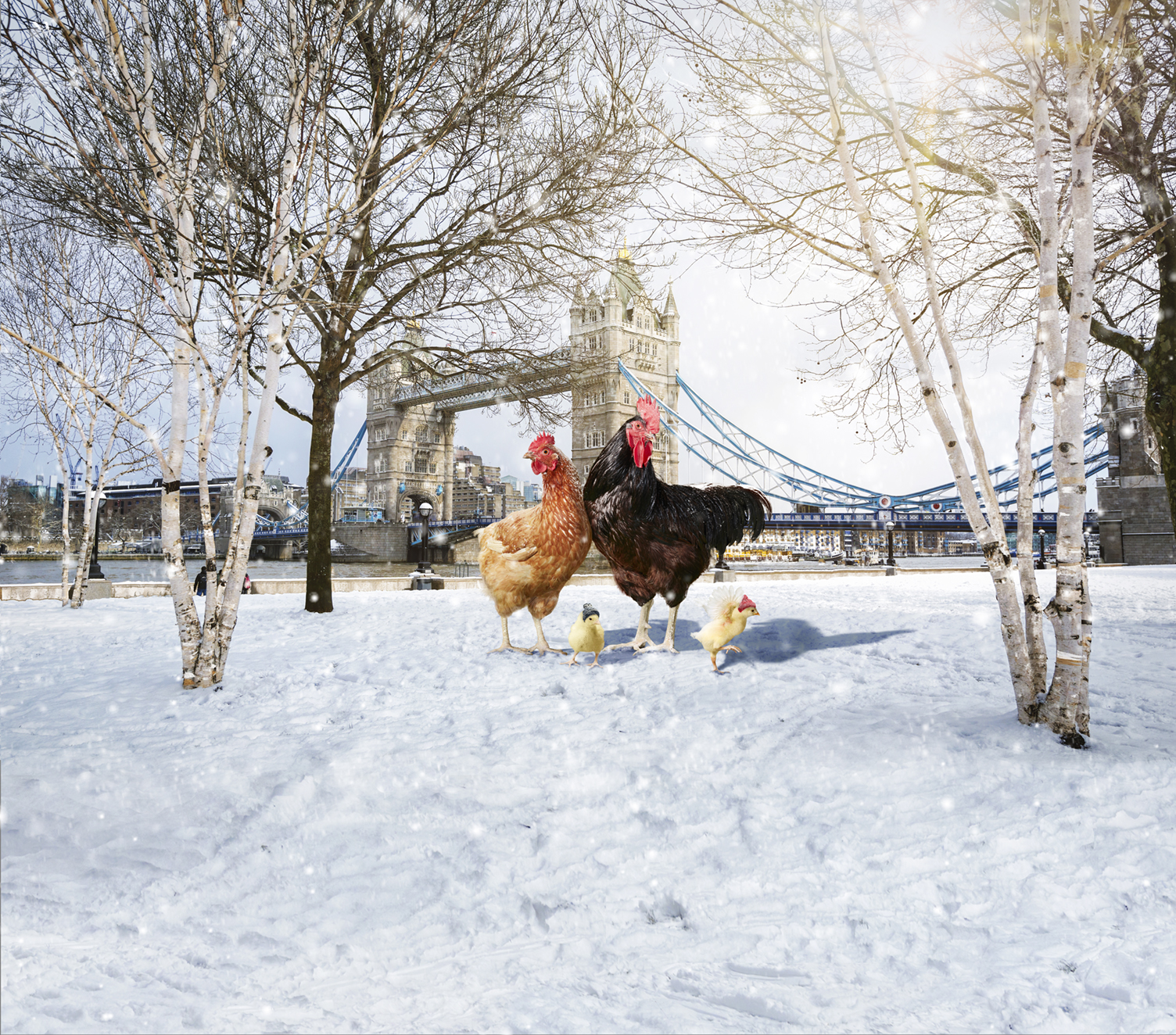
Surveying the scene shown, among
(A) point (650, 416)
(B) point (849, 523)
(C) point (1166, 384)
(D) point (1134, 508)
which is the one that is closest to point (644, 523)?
(A) point (650, 416)

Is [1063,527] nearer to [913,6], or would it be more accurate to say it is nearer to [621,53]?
[913,6]

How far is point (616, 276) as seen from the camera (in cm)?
861

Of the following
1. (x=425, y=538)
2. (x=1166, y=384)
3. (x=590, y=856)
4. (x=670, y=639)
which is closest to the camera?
(x=590, y=856)

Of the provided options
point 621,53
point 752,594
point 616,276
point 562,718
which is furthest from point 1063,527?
point 616,276

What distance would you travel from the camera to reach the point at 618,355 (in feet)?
38.3

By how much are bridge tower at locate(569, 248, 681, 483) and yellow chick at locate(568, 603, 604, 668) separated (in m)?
1.37

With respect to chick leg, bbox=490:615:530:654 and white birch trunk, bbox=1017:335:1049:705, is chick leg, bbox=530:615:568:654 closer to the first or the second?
chick leg, bbox=490:615:530:654

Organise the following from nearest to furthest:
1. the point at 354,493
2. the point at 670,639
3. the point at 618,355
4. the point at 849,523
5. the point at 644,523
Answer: the point at 644,523 → the point at 670,639 → the point at 618,355 → the point at 849,523 → the point at 354,493

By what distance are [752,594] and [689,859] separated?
21.0 ft

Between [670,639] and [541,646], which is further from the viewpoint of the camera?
[541,646]

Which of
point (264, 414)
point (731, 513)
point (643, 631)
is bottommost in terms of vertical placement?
point (643, 631)

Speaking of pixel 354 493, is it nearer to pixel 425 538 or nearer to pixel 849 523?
pixel 849 523

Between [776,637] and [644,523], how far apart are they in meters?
1.73

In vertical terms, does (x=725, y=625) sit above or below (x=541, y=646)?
above
